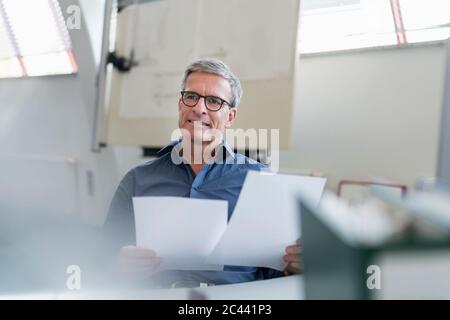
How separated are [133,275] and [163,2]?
19.4 inches

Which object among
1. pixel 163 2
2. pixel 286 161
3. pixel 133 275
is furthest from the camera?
pixel 163 2

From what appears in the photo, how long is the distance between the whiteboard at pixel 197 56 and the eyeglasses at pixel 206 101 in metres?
0.05

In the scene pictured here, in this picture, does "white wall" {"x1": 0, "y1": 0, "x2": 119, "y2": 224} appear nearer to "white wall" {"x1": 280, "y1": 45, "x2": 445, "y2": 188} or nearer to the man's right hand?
the man's right hand

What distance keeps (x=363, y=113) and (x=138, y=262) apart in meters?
0.34

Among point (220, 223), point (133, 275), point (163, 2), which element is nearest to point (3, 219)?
point (133, 275)

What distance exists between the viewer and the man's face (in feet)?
1.55

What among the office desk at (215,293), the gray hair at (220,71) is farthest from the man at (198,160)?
the office desk at (215,293)

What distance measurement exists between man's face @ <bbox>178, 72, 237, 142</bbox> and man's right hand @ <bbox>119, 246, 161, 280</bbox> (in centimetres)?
17

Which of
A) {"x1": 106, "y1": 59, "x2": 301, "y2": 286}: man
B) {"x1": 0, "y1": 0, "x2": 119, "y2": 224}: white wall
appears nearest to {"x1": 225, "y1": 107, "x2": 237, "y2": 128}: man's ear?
{"x1": 106, "y1": 59, "x2": 301, "y2": 286}: man

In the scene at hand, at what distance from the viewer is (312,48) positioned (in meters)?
0.47

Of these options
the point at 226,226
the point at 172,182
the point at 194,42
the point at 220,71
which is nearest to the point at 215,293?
the point at 226,226

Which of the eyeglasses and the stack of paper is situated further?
the eyeglasses

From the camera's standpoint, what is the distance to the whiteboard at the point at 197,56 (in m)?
0.51
